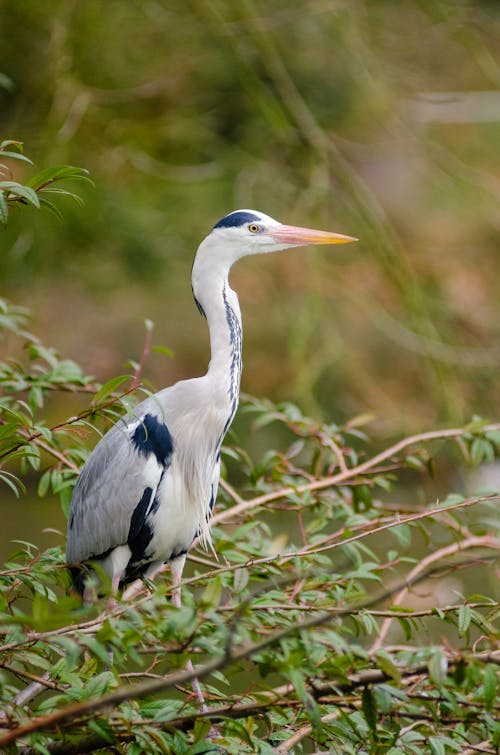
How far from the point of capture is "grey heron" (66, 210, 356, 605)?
2645 mm

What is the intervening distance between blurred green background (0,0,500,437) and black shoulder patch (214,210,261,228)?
5.93ft

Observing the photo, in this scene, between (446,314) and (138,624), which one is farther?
(446,314)

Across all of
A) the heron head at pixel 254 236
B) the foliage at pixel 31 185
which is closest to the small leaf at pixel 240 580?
the foliage at pixel 31 185

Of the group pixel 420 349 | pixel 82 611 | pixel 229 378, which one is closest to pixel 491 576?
pixel 420 349

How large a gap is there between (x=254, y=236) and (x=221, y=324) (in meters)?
0.26

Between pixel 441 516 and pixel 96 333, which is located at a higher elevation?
pixel 441 516

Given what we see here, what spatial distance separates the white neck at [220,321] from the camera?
2.66 metres

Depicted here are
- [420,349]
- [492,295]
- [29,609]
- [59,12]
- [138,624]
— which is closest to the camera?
[138,624]

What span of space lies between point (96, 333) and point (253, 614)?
19.7 feet

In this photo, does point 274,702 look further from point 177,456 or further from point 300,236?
point 300,236

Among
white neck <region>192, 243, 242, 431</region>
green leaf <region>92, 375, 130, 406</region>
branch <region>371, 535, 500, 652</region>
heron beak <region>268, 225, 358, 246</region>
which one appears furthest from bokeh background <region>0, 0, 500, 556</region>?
green leaf <region>92, 375, 130, 406</region>

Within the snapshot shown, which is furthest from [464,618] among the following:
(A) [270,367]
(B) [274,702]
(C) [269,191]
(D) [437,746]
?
(A) [270,367]

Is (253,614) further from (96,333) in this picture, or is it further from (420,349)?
(96,333)

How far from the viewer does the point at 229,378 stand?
2695mm
